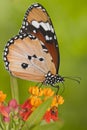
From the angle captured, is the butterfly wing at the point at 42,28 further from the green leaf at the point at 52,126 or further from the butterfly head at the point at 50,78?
the green leaf at the point at 52,126

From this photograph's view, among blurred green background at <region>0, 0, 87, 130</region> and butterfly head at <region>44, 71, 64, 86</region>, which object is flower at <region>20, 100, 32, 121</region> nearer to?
butterfly head at <region>44, 71, 64, 86</region>

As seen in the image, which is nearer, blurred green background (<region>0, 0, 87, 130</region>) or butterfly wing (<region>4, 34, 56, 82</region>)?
butterfly wing (<region>4, 34, 56, 82</region>)

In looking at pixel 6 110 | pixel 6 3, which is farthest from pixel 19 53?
pixel 6 3

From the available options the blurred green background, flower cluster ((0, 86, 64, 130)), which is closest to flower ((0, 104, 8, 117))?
flower cluster ((0, 86, 64, 130))

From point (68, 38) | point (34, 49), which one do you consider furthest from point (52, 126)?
point (68, 38)

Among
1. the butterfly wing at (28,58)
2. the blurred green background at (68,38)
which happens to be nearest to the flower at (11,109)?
the butterfly wing at (28,58)

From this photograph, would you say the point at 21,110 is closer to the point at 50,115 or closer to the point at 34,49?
the point at 50,115

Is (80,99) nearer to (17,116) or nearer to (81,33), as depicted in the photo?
(81,33)
